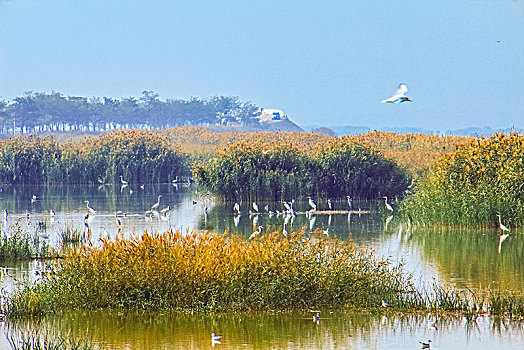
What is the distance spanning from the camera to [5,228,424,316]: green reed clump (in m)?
13.6

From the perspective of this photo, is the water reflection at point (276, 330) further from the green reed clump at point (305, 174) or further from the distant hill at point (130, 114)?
the distant hill at point (130, 114)

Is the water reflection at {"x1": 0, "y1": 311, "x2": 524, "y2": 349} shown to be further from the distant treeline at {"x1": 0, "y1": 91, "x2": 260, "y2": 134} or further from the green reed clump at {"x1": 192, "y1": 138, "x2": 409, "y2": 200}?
the distant treeline at {"x1": 0, "y1": 91, "x2": 260, "y2": 134}

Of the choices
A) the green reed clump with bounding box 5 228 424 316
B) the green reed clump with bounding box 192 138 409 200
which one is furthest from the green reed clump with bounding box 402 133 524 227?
the green reed clump with bounding box 5 228 424 316

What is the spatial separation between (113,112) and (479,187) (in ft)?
293

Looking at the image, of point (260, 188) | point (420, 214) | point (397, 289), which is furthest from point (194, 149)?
point (397, 289)

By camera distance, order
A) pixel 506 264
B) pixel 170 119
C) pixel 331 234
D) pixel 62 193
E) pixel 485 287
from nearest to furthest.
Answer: pixel 485 287, pixel 506 264, pixel 331 234, pixel 62 193, pixel 170 119

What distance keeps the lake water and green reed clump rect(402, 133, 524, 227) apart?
1.59ft

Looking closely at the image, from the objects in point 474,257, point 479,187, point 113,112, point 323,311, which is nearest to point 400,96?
point 323,311

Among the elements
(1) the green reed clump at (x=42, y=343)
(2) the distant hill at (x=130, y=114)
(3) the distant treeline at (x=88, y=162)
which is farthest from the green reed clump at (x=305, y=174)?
→ (2) the distant hill at (x=130, y=114)

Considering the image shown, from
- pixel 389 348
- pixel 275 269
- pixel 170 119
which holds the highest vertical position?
pixel 170 119

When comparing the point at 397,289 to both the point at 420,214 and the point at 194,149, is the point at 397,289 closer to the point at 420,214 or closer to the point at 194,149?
the point at 420,214

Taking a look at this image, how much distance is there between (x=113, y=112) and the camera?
10962 cm

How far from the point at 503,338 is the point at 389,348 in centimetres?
147

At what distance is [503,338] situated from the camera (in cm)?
1241
